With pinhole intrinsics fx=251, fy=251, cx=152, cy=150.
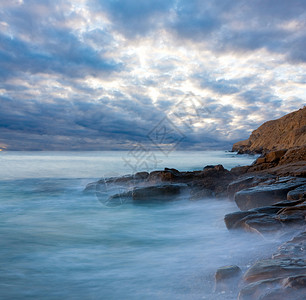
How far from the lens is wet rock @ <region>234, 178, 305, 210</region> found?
21.3 ft

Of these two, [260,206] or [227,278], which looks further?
[260,206]

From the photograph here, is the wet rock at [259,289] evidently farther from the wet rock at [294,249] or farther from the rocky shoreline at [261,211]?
the wet rock at [294,249]

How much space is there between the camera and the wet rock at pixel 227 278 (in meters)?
3.19

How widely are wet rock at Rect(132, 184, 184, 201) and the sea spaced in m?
0.49

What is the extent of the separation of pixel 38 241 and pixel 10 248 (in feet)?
2.07

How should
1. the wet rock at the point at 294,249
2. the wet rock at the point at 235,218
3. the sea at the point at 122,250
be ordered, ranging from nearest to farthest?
the wet rock at the point at 294,249 → the sea at the point at 122,250 → the wet rock at the point at 235,218

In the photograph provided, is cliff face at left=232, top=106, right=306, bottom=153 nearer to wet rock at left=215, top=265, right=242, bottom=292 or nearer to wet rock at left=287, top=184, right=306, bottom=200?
wet rock at left=287, top=184, right=306, bottom=200

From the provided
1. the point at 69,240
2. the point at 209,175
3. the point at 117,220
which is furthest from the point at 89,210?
the point at 209,175

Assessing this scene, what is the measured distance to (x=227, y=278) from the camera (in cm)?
327

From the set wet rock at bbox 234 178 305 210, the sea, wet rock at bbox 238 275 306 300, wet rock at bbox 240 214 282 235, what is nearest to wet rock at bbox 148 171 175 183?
the sea

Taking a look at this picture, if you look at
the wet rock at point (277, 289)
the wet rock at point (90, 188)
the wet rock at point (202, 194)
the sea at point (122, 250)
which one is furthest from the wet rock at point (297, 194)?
the wet rock at point (90, 188)

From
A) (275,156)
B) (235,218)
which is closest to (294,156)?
(275,156)

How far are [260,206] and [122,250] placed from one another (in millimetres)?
3623

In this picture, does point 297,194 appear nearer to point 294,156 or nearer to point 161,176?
point 294,156
